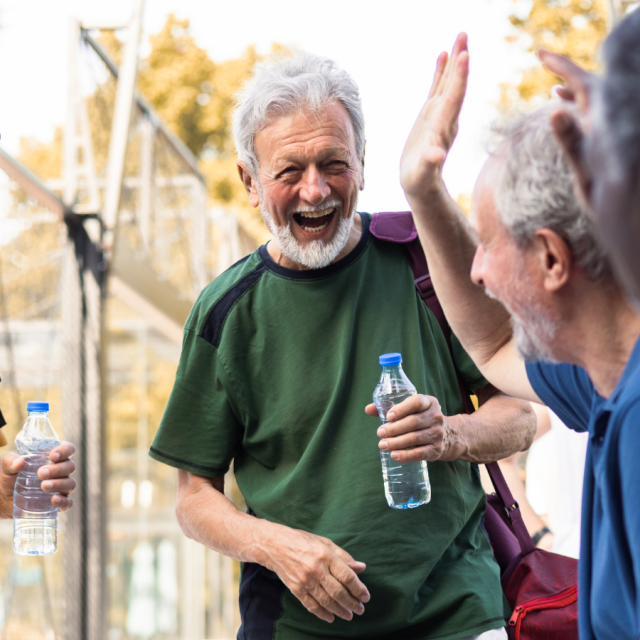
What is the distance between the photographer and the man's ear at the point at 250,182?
2.49 metres

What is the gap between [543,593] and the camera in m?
2.19

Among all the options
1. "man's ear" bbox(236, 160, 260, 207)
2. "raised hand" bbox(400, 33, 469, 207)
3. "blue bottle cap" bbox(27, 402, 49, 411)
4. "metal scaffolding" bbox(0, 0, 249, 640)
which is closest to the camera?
"raised hand" bbox(400, 33, 469, 207)

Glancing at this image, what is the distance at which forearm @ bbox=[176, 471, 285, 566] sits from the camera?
2.14 m

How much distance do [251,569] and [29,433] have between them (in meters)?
0.88

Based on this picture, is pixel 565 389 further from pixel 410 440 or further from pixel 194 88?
pixel 194 88

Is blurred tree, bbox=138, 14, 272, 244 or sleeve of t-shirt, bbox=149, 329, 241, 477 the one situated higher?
blurred tree, bbox=138, 14, 272, 244

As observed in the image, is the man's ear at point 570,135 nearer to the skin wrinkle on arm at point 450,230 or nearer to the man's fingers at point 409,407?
the skin wrinkle on arm at point 450,230

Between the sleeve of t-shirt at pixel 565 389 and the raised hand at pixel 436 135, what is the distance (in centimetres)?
47

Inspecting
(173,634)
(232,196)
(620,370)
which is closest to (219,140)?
(232,196)

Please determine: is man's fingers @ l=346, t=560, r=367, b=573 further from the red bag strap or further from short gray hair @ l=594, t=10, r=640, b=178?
short gray hair @ l=594, t=10, r=640, b=178

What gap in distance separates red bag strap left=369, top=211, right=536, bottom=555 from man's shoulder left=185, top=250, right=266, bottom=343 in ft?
1.18

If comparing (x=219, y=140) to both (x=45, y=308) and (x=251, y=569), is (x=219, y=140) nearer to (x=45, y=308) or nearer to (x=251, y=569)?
(x=45, y=308)

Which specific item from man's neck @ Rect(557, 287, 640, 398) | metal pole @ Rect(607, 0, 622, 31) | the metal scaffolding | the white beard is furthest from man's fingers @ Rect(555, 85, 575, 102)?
metal pole @ Rect(607, 0, 622, 31)

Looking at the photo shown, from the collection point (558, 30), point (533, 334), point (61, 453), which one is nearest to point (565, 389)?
point (533, 334)
